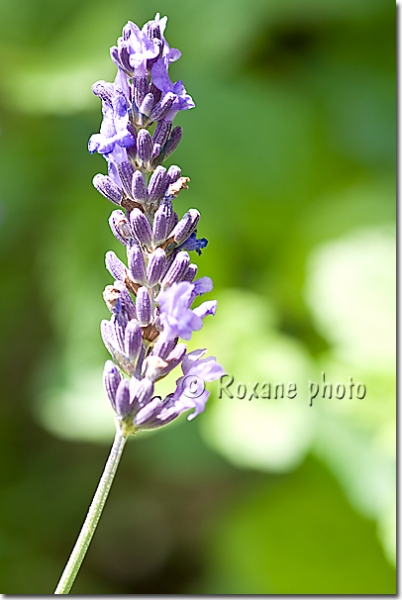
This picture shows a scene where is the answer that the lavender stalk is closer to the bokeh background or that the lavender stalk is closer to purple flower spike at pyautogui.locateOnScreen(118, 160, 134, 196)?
purple flower spike at pyautogui.locateOnScreen(118, 160, 134, 196)

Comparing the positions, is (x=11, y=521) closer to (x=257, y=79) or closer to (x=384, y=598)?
(x=384, y=598)

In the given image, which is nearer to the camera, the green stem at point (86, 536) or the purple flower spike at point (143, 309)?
the green stem at point (86, 536)

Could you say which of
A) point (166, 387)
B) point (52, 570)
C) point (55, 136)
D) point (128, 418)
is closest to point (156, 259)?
point (128, 418)

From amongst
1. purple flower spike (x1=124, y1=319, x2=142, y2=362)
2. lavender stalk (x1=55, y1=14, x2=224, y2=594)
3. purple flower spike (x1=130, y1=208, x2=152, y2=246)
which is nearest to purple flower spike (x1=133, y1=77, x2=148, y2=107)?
lavender stalk (x1=55, y1=14, x2=224, y2=594)

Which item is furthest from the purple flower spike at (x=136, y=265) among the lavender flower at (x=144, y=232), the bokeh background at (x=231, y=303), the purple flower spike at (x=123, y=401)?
the bokeh background at (x=231, y=303)

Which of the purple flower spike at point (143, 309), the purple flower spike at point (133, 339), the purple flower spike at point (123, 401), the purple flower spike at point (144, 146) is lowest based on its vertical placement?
the purple flower spike at point (123, 401)

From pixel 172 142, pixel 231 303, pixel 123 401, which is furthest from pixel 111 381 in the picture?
pixel 231 303

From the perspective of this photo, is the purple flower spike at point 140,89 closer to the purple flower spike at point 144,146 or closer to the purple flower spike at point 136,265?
the purple flower spike at point 144,146
